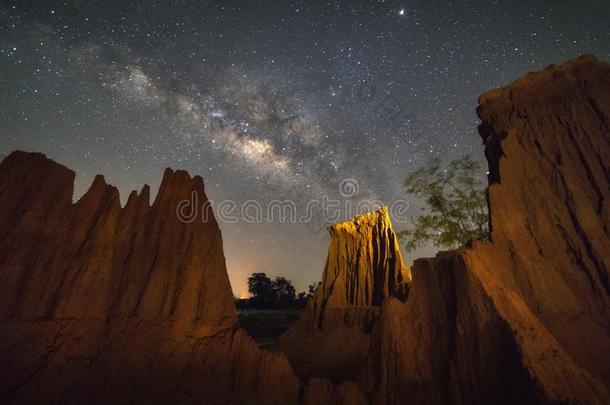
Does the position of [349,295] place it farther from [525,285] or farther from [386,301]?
[525,285]

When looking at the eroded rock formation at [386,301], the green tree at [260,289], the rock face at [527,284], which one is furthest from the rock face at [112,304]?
the green tree at [260,289]

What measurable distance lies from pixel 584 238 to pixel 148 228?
1713 cm

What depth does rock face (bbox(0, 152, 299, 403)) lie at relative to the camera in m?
9.80

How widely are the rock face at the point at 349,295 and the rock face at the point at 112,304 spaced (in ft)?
37.1

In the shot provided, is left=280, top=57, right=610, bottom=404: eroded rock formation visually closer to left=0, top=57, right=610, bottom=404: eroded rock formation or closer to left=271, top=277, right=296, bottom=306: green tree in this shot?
left=0, top=57, right=610, bottom=404: eroded rock formation

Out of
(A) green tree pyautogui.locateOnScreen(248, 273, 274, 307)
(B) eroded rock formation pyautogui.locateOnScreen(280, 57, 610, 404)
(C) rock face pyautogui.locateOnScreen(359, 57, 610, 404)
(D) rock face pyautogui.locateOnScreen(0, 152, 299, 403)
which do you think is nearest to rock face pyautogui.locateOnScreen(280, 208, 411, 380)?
(B) eroded rock formation pyautogui.locateOnScreen(280, 57, 610, 404)

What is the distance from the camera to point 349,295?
31094 mm

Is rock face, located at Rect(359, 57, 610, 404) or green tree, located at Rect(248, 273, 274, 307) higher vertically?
green tree, located at Rect(248, 273, 274, 307)

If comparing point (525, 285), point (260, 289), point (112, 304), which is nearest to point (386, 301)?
point (525, 285)

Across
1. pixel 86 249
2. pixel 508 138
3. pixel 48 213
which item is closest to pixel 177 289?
pixel 86 249

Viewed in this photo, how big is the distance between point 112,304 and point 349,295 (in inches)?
903

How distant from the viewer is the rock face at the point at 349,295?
25000mm

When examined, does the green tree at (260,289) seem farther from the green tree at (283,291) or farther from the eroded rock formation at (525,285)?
the eroded rock formation at (525,285)

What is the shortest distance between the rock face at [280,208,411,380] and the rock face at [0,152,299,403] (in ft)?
37.1
